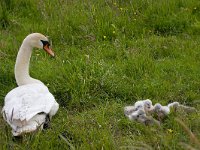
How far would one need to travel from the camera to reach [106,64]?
6531 mm

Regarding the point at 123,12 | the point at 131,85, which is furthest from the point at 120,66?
the point at 123,12

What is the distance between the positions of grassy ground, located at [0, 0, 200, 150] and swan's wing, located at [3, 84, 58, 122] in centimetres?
18

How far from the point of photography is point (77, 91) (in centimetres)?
606

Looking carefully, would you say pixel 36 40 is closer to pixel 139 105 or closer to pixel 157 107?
pixel 139 105

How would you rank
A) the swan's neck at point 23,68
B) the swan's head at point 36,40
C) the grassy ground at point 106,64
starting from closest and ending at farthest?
1. the grassy ground at point 106,64
2. the swan's neck at point 23,68
3. the swan's head at point 36,40

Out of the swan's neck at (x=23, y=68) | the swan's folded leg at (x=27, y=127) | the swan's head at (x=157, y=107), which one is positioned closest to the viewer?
the swan's folded leg at (x=27, y=127)

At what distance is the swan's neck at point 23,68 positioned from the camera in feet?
19.8

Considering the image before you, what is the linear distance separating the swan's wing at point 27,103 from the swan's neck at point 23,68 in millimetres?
407

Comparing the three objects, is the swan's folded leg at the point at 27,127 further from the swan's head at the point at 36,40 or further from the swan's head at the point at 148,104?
the swan's head at the point at 36,40

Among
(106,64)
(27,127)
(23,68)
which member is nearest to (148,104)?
(106,64)

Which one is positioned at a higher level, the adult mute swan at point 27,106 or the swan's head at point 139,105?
the adult mute swan at point 27,106

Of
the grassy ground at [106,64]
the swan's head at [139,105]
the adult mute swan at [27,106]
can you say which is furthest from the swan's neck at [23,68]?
the swan's head at [139,105]

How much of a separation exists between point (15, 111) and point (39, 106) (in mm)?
246

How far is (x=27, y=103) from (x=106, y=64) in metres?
1.68
